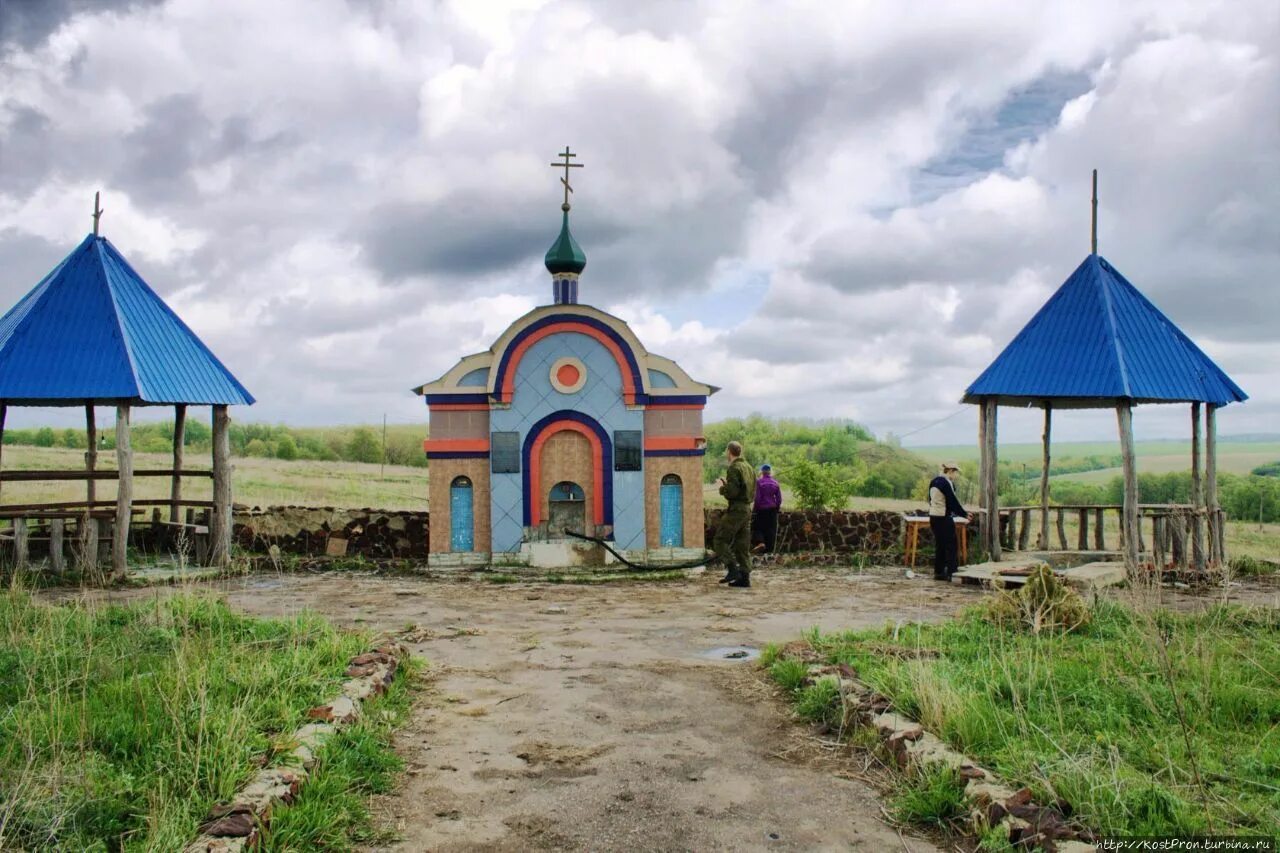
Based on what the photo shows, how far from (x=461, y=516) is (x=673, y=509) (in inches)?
146

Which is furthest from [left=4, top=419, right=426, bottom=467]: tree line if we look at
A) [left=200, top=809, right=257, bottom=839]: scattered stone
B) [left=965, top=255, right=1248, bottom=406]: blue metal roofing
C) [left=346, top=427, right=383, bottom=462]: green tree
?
[left=200, top=809, right=257, bottom=839]: scattered stone

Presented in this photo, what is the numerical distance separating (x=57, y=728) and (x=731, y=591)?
9712mm

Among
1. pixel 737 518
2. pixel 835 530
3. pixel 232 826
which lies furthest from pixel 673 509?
pixel 232 826

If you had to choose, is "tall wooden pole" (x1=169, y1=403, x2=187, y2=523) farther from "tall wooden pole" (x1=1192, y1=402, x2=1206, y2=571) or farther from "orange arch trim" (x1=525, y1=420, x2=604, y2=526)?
"tall wooden pole" (x1=1192, y1=402, x2=1206, y2=571)

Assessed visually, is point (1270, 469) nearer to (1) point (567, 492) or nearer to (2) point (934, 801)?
(1) point (567, 492)

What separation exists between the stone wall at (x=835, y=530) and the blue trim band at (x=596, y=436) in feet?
8.79

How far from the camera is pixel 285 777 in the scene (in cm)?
500

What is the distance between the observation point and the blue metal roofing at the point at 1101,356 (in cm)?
1480

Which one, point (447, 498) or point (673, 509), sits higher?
point (447, 498)

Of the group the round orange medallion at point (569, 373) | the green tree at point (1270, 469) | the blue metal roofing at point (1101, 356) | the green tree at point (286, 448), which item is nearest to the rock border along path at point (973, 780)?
the blue metal roofing at point (1101, 356)

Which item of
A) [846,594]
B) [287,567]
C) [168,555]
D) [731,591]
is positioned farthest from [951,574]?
[168,555]

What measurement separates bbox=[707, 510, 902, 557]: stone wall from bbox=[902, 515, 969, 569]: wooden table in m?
1.04

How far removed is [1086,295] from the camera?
15945mm

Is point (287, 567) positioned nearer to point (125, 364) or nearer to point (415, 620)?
point (125, 364)
